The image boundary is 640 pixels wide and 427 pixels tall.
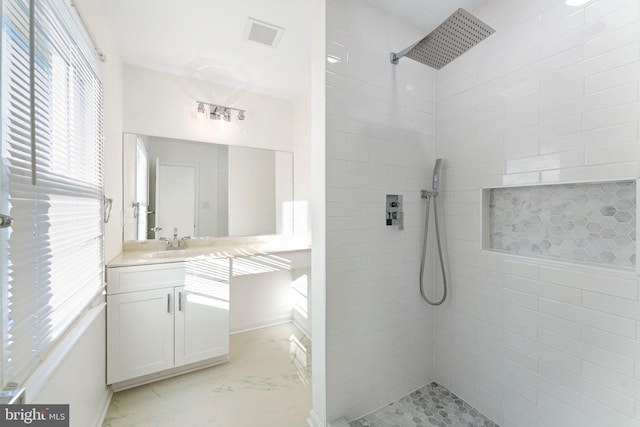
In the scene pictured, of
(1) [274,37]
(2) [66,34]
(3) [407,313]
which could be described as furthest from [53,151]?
(3) [407,313]

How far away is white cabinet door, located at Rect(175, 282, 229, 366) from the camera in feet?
6.43

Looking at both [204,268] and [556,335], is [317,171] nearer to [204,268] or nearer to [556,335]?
[204,268]

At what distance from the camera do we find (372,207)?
161 cm

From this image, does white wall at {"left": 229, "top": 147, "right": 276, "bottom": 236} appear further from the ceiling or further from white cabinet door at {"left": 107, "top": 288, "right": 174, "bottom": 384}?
white cabinet door at {"left": 107, "top": 288, "right": 174, "bottom": 384}

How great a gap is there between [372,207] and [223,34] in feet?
5.67

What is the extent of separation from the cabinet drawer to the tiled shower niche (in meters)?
2.22

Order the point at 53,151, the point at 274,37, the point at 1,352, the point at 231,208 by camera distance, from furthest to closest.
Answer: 1. the point at 231,208
2. the point at 274,37
3. the point at 53,151
4. the point at 1,352

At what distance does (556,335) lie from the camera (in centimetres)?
127

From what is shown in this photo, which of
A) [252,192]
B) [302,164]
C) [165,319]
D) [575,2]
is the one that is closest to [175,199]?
[252,192]

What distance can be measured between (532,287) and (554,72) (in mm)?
1111

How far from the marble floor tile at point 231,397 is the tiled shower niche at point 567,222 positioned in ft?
5.59

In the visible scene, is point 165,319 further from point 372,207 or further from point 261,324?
point 372,207

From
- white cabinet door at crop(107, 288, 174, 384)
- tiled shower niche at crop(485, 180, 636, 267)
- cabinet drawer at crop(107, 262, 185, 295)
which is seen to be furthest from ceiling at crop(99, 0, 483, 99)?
white cabinet door at crop(107, 288, 174, 384)

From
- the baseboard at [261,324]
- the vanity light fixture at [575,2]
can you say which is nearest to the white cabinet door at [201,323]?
the baseboard at [261,324]
